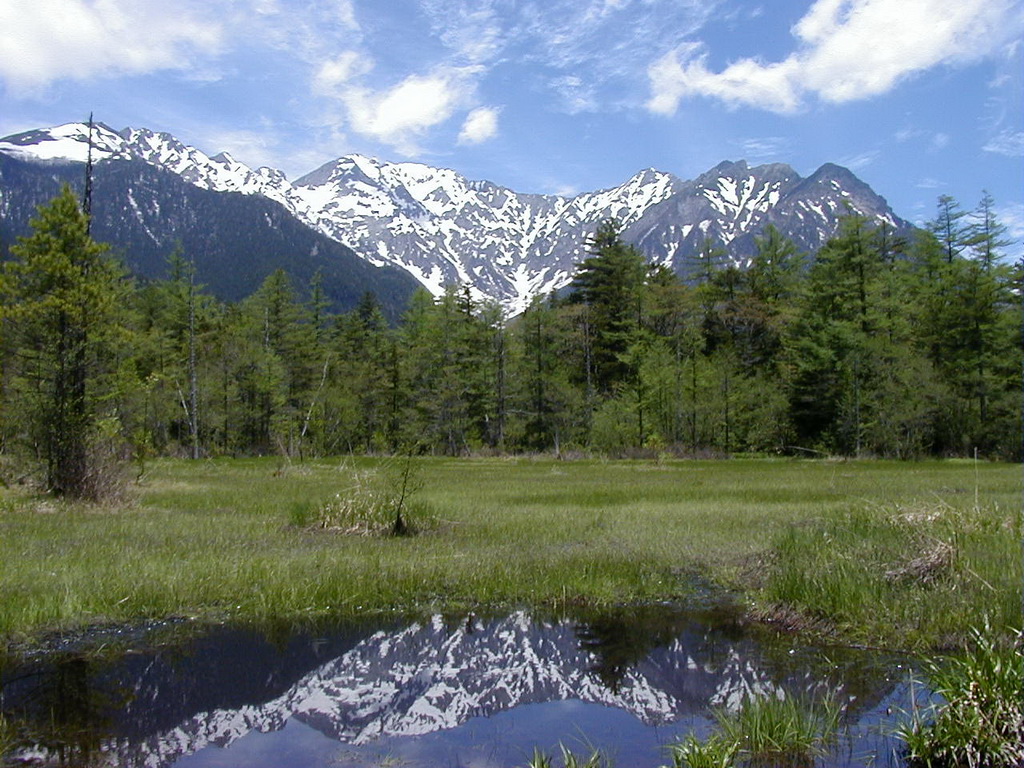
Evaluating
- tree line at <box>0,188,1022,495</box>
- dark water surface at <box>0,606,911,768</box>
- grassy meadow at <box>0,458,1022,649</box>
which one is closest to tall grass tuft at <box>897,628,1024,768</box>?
dark water surface at <box>0,606,911,768</box>

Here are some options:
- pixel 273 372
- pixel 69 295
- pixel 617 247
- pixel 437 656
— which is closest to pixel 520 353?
pixel 617 247

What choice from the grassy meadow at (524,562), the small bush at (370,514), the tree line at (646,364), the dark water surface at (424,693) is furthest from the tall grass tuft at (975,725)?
the tree line at (646,364)

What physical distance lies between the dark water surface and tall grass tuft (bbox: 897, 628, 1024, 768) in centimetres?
29

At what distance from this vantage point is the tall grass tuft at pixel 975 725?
5633 mm

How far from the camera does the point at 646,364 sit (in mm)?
59031

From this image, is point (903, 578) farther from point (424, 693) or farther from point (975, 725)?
point (424, 693)

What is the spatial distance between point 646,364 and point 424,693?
52769mm

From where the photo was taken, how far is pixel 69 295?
71.3 ft

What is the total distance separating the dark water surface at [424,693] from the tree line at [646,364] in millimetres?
28549

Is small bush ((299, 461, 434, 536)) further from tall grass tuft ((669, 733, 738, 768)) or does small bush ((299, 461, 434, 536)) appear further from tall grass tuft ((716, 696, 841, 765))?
tall grass tuft ((669, 733, 738, 768))

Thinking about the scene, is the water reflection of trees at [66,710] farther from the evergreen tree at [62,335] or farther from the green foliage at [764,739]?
the evergreen tree at [62,335]

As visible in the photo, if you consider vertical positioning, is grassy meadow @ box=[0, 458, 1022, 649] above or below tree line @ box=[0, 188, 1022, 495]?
below

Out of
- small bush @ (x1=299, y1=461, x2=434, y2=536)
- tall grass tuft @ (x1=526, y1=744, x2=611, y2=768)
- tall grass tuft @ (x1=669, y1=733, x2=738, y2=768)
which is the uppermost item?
small bush @ (x1=299, y1=461, x2=434, y2=536)

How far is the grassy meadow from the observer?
9250mm
